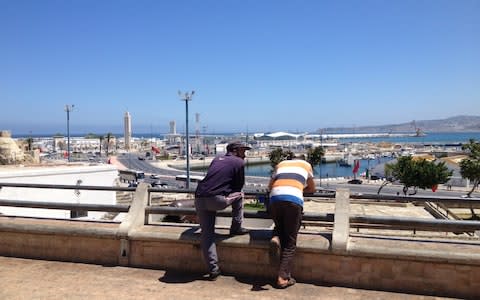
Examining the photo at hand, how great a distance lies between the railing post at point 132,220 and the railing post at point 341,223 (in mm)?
2942

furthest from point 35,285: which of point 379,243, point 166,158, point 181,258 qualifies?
point 166,158

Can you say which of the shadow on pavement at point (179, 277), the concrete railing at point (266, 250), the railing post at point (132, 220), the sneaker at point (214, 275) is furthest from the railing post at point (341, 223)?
the railing post at point (132, 220)

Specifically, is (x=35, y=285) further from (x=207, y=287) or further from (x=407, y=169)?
Answer: (x=407, y=169)

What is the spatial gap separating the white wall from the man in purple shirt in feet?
39.3

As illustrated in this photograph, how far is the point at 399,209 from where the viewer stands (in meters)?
27.7

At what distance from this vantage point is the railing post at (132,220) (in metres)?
6.27

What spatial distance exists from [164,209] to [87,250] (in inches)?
51.4

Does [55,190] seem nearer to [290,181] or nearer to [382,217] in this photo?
[290,181]

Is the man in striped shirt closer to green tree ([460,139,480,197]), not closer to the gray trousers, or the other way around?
the gray trousers

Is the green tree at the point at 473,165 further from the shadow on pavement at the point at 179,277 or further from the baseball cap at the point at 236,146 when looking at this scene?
the shadow on pavement at the point at 179,277

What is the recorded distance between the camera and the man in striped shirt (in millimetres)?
5195

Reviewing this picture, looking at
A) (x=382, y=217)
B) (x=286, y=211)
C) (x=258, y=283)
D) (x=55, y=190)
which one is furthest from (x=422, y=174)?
(x=286, y=211)

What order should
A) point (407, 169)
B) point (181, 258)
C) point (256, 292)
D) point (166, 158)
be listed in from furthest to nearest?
1. point (166, 158)
2. point (407, 169)
3. point (181, 258)
4. point (256, 292)

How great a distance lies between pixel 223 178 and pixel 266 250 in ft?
3.66
